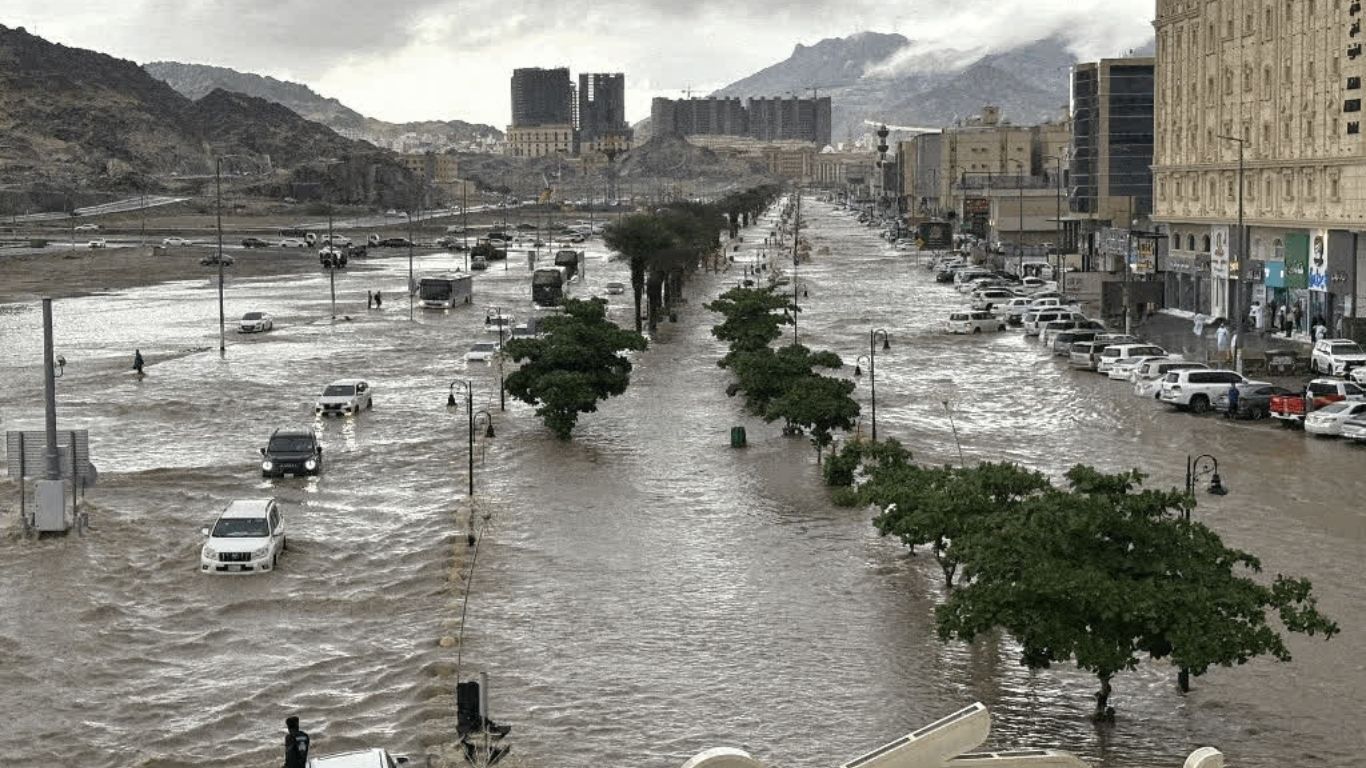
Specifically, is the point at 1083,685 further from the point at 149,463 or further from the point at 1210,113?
the point at 1210,113

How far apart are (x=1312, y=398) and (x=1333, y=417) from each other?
9.56ft

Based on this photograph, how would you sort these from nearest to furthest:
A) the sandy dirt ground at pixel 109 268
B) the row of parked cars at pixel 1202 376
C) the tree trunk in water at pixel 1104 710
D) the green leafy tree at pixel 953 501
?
the tree trunk in water at pixel 1104 710 → the green leafy tree at pixel 953 501 → the row of parked cars at pixel 1202 376 → the sandy dirt ground at pixel 109 268

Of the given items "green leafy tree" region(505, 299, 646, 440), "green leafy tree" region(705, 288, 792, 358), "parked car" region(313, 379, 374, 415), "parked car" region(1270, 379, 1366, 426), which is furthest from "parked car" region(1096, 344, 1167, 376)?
"parked car" region(313, 379, 374, 415)

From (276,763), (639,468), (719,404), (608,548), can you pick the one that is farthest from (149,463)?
(276,763)

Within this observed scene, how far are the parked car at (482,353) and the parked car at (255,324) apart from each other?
13.6 meters

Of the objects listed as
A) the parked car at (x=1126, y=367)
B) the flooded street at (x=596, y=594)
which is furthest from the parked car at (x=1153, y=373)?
the parked car at (x=1126, y=367)

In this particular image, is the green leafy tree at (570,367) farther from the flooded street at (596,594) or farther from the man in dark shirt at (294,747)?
the man in dark shirt at (294,747)

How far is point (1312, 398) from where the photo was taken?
4659 centimetres

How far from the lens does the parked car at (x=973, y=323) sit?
7750 centimetres

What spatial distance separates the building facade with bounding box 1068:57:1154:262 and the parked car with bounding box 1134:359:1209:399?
63.5 m

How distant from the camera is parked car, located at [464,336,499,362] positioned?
64812 millimetres

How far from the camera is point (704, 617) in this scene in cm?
2736

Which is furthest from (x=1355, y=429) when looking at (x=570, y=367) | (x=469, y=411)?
(x=469, y=411)

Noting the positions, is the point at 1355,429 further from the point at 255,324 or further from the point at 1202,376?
the point at 255,324
